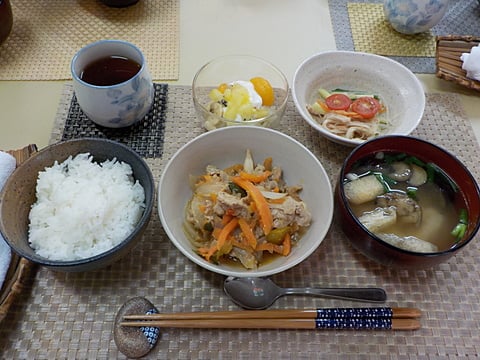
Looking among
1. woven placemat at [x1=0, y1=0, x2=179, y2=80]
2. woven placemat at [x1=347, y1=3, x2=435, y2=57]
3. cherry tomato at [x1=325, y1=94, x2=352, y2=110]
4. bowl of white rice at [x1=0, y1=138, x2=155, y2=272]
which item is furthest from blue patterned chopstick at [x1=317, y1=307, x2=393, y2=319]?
woven placemat at [x1=347, y1=3, x2=435, y2=57]

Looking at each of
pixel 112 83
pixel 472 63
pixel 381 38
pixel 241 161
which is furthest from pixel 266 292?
pixel 381 38

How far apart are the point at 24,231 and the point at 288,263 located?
716 millimetres

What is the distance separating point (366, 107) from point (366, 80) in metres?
0.16

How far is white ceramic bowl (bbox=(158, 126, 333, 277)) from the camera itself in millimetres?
1122

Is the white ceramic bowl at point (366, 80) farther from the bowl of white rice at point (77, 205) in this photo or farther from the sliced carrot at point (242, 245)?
the bowl of white rice at point (77, 205)

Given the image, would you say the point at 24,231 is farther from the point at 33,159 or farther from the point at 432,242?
the point at 432,242

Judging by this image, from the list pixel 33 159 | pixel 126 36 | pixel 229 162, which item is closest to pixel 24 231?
pixel 33 159

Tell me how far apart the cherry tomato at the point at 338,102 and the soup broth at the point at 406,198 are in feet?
1.00

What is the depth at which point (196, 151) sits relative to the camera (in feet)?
4.22

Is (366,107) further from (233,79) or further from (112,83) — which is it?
(112,83)

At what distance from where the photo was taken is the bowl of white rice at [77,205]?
→ 3.41 ft

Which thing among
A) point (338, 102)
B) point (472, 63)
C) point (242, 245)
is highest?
point (472, 63)

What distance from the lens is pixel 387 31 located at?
1.95 metres

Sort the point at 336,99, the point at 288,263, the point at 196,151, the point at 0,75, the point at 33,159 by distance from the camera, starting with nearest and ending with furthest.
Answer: the point at 288,263, the point at 33,159, the point at 196,151, the point at 336,99, the point at 0,75
